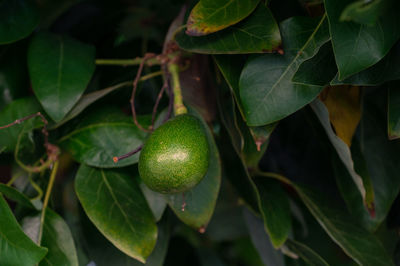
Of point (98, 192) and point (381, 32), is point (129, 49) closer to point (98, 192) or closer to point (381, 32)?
point (98, 192)

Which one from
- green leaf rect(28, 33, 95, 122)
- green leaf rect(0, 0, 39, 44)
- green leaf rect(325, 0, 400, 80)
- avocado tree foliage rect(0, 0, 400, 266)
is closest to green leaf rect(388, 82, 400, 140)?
avocado tree foliage rect(0, 0, 400, 266)

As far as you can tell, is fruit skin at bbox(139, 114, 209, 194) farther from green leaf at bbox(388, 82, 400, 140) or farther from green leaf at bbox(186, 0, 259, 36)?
green leaf at bbox(388, 82, 400, 140)

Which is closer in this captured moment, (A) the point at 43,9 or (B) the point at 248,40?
(B) the point at 248,40

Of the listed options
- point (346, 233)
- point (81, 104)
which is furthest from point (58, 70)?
point (346, 233)

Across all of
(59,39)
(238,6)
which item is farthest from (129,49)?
(238,6)

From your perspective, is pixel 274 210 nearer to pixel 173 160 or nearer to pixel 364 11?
pixel 173 160

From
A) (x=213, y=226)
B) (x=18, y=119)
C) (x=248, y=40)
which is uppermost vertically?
(x=248, y=40)

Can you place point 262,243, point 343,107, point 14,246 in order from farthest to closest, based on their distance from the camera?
1. point 262,243
2. point 343,107
3. point 14,246

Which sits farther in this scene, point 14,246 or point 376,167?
point 376,167
